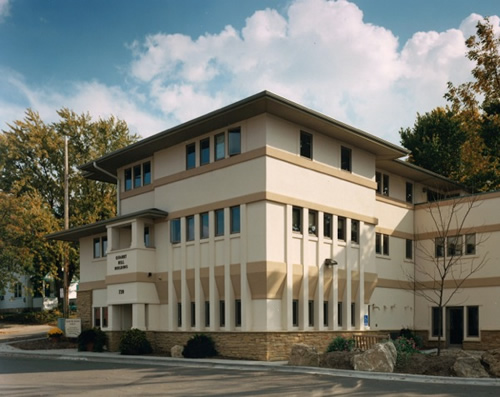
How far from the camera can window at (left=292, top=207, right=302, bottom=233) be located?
26.6 m

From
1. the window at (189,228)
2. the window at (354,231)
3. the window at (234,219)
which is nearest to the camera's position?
the window at (234,219)

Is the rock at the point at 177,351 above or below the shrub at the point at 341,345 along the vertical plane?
below

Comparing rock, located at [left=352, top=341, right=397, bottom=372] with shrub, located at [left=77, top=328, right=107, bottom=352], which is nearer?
rock, located at [left=352, top=341, right=397, bottom=372]

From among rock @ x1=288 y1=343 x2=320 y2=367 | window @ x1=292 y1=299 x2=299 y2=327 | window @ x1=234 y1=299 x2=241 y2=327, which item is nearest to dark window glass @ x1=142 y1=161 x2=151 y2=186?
window @ x1=234 y1=299 x2=241 y2=327

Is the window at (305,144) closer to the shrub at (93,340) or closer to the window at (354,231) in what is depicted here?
the window at (354,231)

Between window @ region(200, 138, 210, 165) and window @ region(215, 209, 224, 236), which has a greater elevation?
window @ region(200, 138, 210, 165)

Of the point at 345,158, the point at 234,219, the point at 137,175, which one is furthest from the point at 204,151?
the point at 345,158

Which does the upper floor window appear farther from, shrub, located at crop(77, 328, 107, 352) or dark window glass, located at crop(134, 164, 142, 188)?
shrub, located at crop(77, 328, 107, 352)

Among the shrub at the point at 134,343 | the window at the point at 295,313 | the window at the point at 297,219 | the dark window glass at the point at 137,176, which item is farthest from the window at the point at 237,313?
the dark window glass at the point at 137,176

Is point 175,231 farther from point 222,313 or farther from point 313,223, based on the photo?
point 313,223

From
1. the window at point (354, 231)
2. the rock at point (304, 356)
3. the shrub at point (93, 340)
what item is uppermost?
the window at point (354, 231)

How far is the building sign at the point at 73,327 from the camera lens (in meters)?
34.2

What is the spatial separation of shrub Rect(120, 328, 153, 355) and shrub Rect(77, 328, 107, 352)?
2614mm

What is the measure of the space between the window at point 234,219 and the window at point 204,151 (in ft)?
9.07
